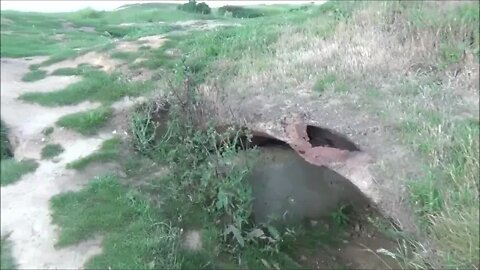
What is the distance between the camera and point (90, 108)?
21.6 ft

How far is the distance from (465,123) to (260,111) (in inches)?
88.6

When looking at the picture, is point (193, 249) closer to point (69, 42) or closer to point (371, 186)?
point (371, 186)

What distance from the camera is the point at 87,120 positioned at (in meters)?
6.42

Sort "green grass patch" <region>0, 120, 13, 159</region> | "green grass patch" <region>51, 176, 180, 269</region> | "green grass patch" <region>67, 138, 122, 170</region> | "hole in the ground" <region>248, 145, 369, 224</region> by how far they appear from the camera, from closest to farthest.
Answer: "green grass patch" <region>0, 120, 13, 159</region>
"green grass patch" <region>51, 176, 180, 269</region>
"green grass patch" <region>67, 138, 122, 170</region>
"hole in the ground" <region>248, 145, 369, 224</region>

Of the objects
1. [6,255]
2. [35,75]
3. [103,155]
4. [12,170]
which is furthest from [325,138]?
[6,255]

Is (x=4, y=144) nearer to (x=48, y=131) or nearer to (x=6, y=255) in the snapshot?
(x=48, y=131)

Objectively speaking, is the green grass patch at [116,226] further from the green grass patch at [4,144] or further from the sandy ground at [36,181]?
the green grass patch at [4,144]

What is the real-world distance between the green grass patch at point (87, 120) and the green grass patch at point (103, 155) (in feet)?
0.69

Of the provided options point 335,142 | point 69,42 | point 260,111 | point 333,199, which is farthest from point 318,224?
point 69,42

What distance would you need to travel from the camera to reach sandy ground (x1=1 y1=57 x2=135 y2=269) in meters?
4.95

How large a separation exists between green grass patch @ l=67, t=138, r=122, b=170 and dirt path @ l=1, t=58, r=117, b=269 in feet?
0.24

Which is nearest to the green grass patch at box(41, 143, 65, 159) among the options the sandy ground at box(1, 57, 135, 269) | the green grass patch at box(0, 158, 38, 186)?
the sandy ground at box(1, 57, 135, 269)

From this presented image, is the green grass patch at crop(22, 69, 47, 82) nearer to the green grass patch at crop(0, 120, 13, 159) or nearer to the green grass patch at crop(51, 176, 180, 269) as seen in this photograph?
the green grass patch at crop(0, 120, 13, 159)

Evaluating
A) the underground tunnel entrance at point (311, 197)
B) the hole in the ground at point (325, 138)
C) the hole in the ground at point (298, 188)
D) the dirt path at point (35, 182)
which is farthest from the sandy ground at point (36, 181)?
the hole in the ground at point (325, 138)
